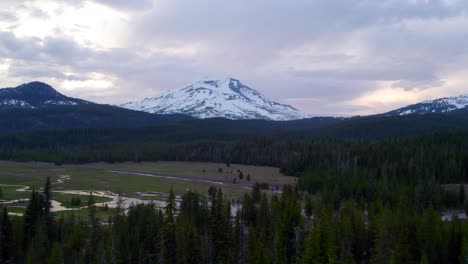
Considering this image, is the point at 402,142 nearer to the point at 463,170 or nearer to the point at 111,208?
the point at 463,170

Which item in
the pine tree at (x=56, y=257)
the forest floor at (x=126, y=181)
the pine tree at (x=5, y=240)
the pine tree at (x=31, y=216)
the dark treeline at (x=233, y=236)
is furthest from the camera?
the forest floor at (x=126, y=181)

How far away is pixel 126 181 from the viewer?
133250mm

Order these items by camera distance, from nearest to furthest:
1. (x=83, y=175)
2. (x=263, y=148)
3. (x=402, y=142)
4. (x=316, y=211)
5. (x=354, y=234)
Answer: (x=354, y=234) → (x=316, y=211) → (x=83, y=175) → (x=402, y=142) → (x=263, y=148)

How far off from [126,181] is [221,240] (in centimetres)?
8426

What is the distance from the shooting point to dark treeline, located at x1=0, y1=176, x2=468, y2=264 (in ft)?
155

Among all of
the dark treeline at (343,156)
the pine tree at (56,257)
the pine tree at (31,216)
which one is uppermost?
the dark treeline at (343,156)

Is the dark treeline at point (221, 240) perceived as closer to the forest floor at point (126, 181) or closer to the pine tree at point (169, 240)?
the pine tree at point (169, 240)

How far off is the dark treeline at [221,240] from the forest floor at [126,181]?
24005 mm

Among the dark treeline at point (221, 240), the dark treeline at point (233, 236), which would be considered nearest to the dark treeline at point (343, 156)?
the dark treeline at point (233, 236)

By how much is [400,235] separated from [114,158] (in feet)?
506

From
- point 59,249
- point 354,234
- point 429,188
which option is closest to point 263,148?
point 429,188

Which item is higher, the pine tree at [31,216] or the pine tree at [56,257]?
the pine tree at [31,216]

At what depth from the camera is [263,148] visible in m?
190

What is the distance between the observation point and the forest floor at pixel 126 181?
3880 inches
